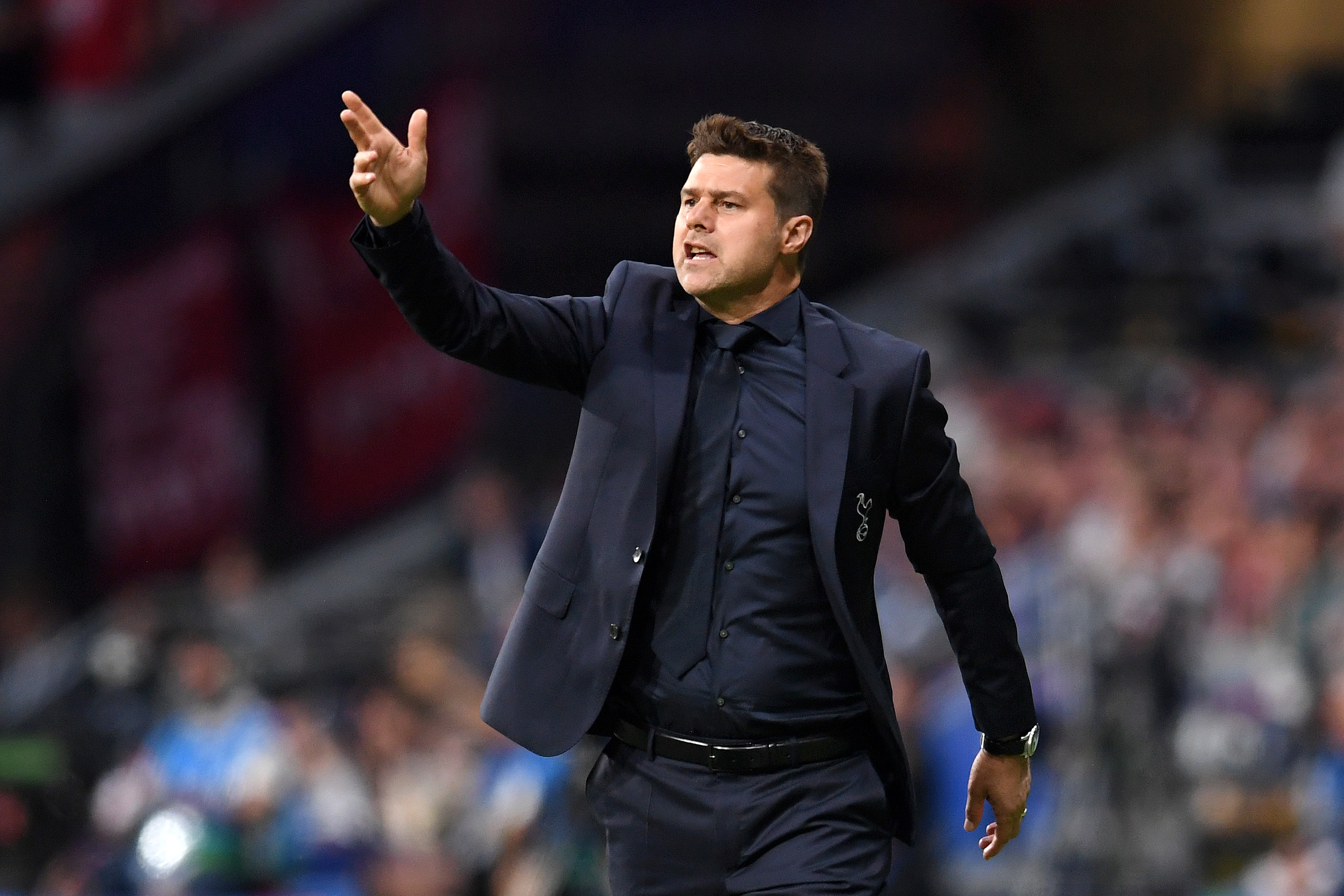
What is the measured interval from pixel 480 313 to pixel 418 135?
1.02 ft

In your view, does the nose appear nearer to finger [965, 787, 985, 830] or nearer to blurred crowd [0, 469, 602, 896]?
finger [965, 787, 985, 830]

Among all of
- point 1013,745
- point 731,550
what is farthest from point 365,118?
point 1013,745

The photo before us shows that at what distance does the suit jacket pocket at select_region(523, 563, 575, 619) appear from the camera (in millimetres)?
3484

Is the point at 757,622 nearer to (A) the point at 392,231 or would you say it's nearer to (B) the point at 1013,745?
(B) the point at 1013,745

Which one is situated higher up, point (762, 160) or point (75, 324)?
point (762, 160)

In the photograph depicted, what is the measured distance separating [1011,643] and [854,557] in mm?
359

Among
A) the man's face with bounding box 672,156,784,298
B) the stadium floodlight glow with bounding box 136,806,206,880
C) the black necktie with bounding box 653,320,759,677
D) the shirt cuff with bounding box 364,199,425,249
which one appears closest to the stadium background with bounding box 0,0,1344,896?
the stadium floodlight glow with bounding box 136,806,206,880

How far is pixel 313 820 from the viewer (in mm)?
7645

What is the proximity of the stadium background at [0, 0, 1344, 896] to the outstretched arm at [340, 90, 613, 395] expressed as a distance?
10.7ft

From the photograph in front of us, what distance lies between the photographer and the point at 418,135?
3332 mm

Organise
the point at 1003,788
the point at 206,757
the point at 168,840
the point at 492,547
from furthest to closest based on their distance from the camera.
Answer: the point at 492,547
the point at 206,757
the point at 168,840
the point at 1003,788

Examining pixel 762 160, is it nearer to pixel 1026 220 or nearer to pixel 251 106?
pixel 251 106

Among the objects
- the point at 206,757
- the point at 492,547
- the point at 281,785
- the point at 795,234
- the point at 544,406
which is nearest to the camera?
the point at 795,234

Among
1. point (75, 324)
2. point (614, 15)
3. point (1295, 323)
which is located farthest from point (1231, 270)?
point (75, 324)
